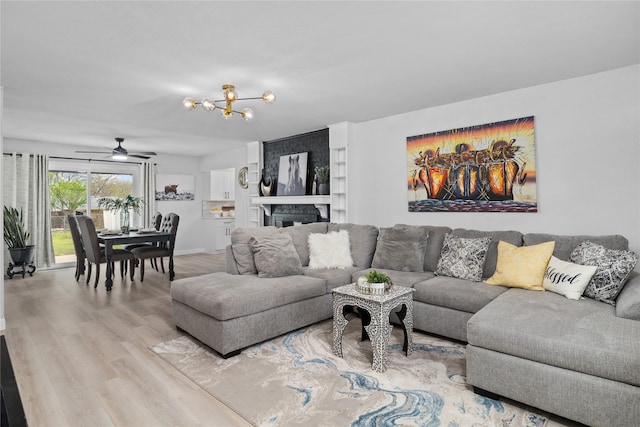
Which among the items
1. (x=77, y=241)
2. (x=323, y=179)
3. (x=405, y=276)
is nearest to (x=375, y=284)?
(x=405, y=276)

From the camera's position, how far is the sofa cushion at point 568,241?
2895 millimetres

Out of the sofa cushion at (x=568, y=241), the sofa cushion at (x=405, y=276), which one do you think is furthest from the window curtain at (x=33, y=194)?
the sofa cushion at (x=568, y=241)

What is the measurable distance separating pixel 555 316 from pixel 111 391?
2.88 m

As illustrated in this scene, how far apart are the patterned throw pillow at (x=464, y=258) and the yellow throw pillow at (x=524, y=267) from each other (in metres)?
0.16

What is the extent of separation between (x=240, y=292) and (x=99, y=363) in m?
1.15

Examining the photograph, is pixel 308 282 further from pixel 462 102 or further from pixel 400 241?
pixel 462 102

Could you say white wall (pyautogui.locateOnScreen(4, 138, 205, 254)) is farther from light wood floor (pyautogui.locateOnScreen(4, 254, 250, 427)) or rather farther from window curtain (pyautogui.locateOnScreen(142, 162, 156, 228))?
light wood floor (pyautogui.locateOnScreen(4, 254, 250, 427))

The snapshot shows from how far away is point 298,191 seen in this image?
6.01 meters

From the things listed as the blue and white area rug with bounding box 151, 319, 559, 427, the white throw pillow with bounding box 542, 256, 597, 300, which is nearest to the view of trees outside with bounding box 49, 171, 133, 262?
the blue and white area rug with bounding box 151, 319, 559, 427

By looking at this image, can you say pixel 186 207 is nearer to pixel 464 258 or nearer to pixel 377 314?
pixel 464 258

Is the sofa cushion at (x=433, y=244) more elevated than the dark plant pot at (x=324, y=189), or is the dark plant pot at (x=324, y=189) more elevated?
the dark plant pot at (x=324, y=189)

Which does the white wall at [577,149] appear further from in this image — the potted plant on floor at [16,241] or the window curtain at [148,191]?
the potted plant on floor at [16,241]

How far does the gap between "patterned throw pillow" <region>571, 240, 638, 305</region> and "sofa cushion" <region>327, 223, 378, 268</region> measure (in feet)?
6.61

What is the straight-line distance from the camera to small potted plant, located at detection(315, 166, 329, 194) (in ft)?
18.1
